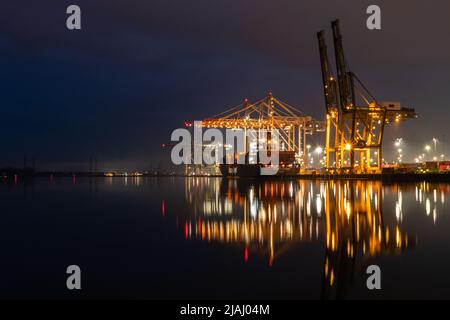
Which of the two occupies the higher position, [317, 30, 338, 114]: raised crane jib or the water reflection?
[317, 30, 338, 114]: raised crane jib

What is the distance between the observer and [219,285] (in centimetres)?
481

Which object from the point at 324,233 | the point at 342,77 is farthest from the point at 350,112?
the point at 324,233

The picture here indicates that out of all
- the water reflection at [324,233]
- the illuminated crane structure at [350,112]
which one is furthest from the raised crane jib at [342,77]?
the water reflection at [324,233]

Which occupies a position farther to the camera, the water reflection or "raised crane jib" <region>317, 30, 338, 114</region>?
"raised crane jib" <region>317, 30, 338, 114</region>

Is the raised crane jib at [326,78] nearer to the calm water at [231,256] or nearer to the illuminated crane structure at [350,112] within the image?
the illuminated crane structure at [350,112]

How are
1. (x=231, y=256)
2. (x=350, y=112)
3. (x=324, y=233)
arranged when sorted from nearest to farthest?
1. (x=231, y=256)
2. (x=324, y=233)
3. (x=350, y=112)

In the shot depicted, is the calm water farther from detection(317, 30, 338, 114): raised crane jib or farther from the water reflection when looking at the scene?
detection(317, 30, 338, 114): raised crane jib

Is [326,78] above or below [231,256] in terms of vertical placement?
above

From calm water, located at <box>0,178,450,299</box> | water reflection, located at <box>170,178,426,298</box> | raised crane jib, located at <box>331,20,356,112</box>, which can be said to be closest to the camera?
calm water, located at <box>0,178,450,299</box>

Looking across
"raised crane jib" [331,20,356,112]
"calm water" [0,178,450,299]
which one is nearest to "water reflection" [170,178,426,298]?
"calm water" [0,178,450,299]

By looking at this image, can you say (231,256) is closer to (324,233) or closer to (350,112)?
(324,233)

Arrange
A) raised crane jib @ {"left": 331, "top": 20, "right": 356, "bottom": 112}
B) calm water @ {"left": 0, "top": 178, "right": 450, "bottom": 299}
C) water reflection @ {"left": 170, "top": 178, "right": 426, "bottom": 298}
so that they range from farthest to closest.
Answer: raised crane jib @ {"left": 331, "top": 20, "right": 356, "bottom": 112}
water reflection @ {"left": 170, "top": 178, "right": 426, "bottom": 298}
calm water @ {"left": 0, "top": 178, "right": 450, "bottom": 299}

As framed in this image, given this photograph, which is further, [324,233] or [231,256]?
[324,233]

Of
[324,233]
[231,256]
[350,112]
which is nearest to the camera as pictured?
[231,256]
